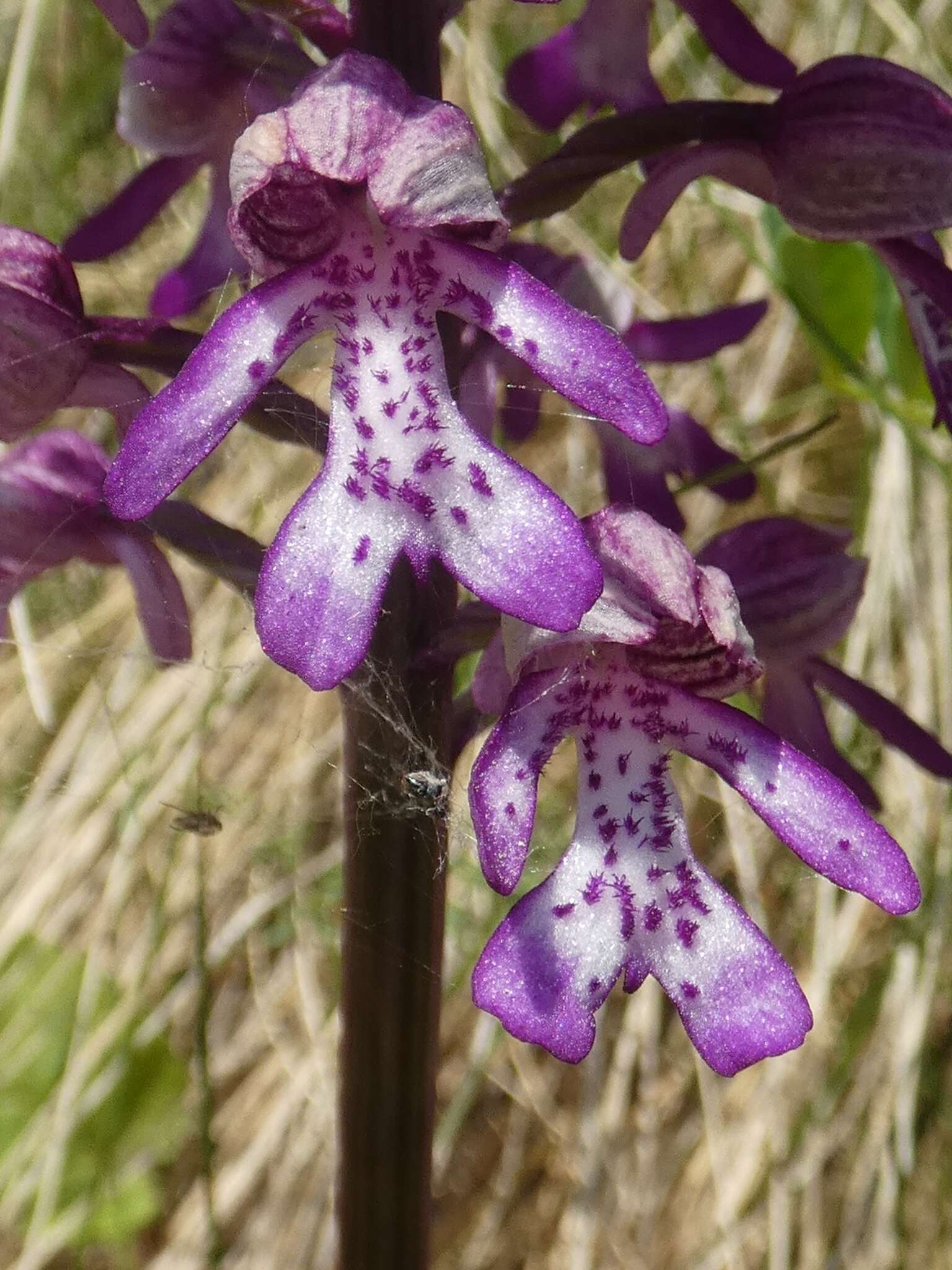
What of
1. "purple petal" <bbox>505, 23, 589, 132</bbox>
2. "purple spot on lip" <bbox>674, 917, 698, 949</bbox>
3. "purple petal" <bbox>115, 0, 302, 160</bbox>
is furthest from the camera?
"purple petal" <bbox>505, 23, 589, 132</bbox>

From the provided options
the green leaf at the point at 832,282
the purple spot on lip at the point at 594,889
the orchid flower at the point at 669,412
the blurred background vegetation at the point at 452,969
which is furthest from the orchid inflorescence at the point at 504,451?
the blurred background vegetation at the point at 452,969

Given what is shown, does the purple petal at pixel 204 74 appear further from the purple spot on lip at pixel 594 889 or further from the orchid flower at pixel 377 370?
the purple spot on lip at pixel 594 889

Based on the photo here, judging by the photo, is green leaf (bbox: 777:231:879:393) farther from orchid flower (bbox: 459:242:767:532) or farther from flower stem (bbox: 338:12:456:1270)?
flower stem (bbox: 338:12:456:1270)

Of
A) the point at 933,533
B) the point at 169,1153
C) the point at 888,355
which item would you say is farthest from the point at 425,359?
the point at 933,533

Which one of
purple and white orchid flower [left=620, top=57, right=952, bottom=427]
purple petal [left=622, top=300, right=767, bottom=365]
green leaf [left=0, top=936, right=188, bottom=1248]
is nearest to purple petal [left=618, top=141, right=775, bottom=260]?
purple and white orchid flower [left=620, top=57, right=952, bottom=427]

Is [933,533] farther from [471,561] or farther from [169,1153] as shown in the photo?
[471,561]

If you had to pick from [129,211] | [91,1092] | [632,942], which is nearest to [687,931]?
[632,942]
